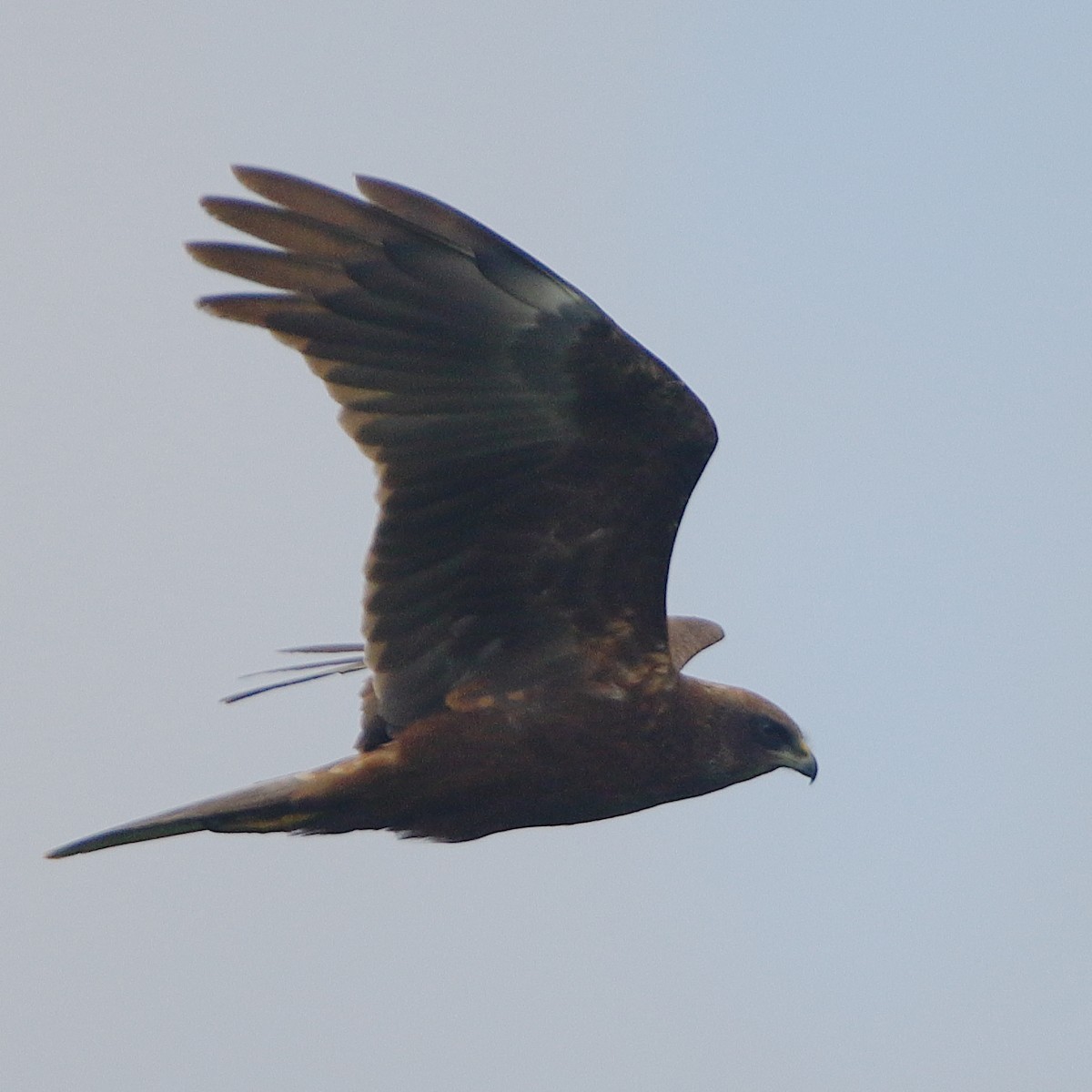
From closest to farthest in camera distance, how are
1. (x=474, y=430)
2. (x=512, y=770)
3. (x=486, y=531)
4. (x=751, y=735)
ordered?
(x=474, y=430), (x=486, y=531), (x=512, y=770), (x=751, y=735)

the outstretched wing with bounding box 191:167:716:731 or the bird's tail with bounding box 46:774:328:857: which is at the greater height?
the outstretched wing with bounding box 191:167:716:731

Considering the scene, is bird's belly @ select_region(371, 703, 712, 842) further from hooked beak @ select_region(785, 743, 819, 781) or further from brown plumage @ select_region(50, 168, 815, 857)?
hooked beak @ select_region(785, 743, 819, 781)

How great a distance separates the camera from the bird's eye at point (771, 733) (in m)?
9.20

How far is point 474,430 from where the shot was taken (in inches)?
327

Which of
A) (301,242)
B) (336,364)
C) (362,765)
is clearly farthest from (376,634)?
(301,242)

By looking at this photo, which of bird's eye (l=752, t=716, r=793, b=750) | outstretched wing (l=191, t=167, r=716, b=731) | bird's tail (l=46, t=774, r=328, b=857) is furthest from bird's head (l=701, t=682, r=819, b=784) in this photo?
bird's tail (l=46, t=774, r=328, b=857)

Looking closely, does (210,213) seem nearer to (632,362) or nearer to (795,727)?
(632,362)

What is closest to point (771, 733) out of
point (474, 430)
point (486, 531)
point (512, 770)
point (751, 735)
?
point (751, 735)

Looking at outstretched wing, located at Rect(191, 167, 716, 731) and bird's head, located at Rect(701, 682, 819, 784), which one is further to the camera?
bird's head, located at Rect(701, 682, 819, 784)

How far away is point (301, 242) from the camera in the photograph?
25.5ft

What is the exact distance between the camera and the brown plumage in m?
7.88

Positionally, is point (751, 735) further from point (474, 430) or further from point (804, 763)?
point (474, 430)

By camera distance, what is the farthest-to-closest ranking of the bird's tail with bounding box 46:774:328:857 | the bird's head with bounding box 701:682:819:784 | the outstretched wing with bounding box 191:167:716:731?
the bird's head with bounding box 701:682:819:784 → the bird's tail with bounding box 46:774:328:857 → the outstretched wing with bounding box 191:167:716:731

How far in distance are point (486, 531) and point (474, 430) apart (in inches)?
17.5
